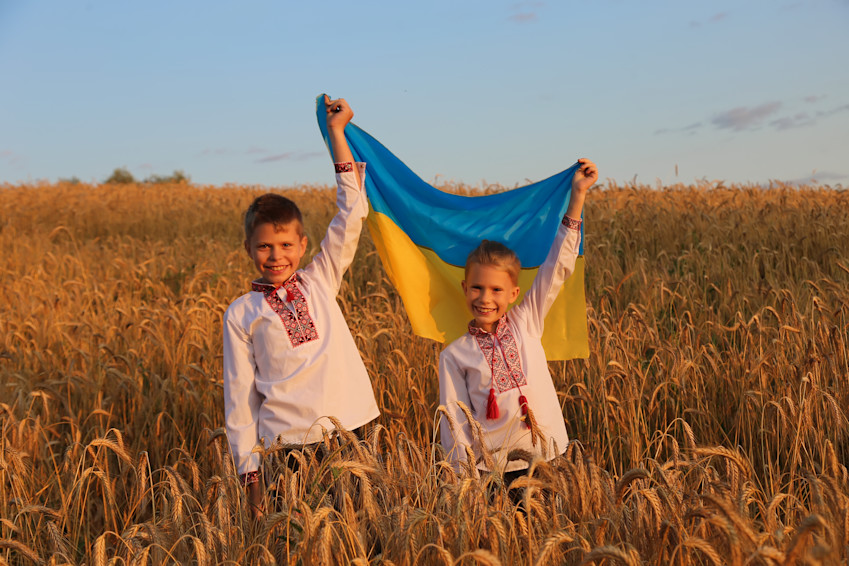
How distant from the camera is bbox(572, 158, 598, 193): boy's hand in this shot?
9.75 feet

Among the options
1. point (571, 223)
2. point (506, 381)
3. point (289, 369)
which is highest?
point (571, 223)

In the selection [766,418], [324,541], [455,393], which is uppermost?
[455,393]

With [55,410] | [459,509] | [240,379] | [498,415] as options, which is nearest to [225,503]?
[240,379]

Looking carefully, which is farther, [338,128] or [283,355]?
[338,128]

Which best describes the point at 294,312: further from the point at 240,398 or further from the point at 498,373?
the point at 498,373

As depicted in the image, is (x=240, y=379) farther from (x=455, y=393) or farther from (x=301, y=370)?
(x=455, y=393)

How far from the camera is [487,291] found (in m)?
2.70

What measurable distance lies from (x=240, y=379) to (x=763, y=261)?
19.9ft

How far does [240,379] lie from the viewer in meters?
2.77

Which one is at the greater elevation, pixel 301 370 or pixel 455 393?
pixel 301 370

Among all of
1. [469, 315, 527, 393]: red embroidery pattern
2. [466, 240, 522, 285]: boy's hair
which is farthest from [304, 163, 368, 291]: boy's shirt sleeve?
[469, 315, 527, 393]: red embroidery pattern

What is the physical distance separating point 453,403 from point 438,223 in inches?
44.3

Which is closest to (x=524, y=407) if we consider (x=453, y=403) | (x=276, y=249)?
(x=453, y=403)

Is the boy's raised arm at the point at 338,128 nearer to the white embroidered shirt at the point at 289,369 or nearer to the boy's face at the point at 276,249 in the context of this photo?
the white embroidered shirt at the point at 289,369
